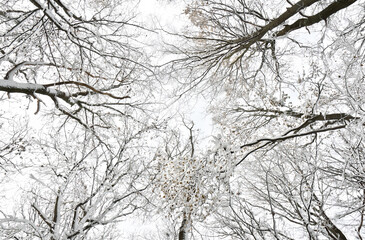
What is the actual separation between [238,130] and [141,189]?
3492 mm

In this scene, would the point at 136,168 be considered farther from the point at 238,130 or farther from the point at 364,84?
the point at 364,84

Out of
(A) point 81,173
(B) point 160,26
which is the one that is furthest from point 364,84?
(A) point 81,173

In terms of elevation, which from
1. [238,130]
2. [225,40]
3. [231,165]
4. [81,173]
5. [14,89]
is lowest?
[231,165]

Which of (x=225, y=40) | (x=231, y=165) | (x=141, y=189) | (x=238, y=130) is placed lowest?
(x=231, y=165)

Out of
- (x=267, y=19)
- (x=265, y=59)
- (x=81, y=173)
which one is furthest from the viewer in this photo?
(x=81, y=173)

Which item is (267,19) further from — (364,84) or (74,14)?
(74,14)

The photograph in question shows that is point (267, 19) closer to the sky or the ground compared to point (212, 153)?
closer to the sky

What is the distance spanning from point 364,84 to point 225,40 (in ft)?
9.36

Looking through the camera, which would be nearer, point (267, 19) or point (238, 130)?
point (267, 19)

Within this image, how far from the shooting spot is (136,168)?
6.97 m

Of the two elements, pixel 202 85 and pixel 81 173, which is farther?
pixel 81 173

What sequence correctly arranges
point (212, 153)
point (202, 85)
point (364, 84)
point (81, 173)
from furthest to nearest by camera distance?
point (81, 173) → point (202, 85) → point (364, 84) → point (212, 153)

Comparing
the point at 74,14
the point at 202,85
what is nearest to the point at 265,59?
the point at 202,85

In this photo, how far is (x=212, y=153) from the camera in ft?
10.0
